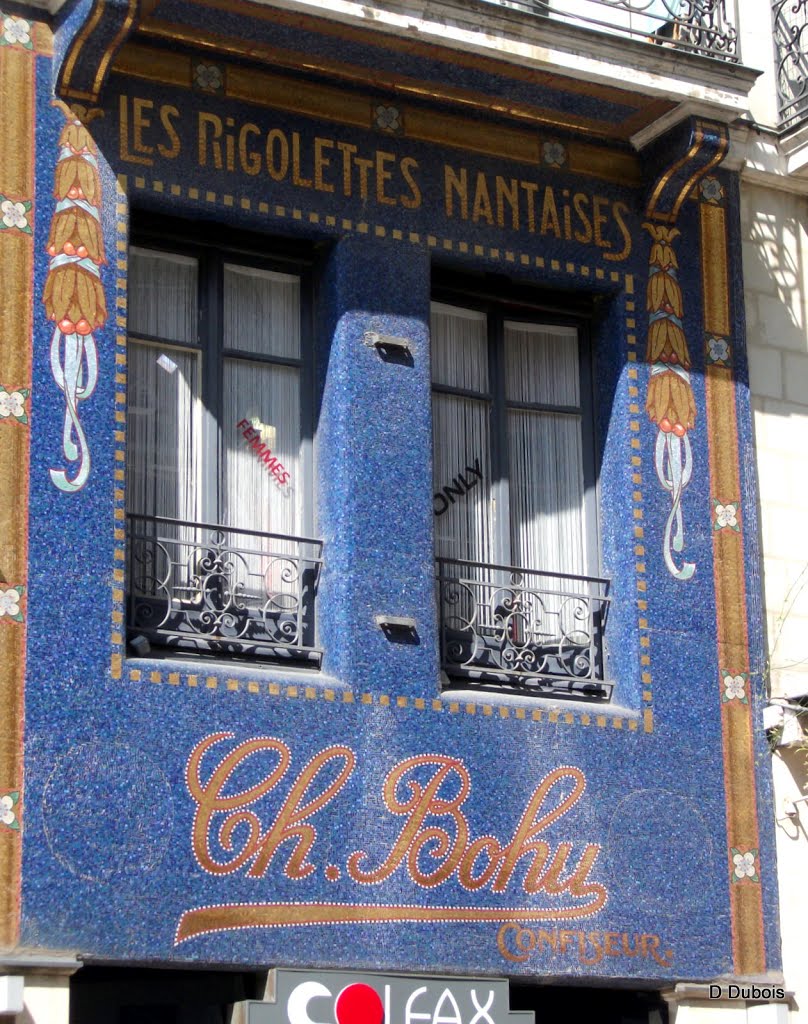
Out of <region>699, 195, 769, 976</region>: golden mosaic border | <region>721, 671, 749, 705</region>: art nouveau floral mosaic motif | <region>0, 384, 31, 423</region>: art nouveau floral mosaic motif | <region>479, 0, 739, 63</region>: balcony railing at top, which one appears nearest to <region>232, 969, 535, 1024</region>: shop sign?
<region>699, 195, 769, 976</region>: golden mosaic border

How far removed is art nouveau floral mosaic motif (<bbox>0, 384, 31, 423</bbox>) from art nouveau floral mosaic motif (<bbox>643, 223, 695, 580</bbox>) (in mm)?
4029

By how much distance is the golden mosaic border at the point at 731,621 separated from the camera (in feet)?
41.5

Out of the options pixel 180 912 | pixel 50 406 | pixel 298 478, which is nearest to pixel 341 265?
pixel 298 478

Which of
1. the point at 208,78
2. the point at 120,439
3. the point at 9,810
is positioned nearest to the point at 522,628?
the point at 120,439

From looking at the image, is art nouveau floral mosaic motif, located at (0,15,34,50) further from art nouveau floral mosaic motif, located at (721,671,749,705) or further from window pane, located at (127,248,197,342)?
art nouveau floral mosaic motif, located at (721,671,749,705)

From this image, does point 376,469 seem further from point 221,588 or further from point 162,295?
point 162,295

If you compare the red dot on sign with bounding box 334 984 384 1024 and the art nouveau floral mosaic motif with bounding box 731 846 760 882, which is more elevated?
the art nouveau floral mosaic motif with bounding box 731 846 760 882

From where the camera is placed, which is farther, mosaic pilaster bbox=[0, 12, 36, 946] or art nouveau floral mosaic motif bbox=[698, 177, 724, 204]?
art nouveau floral mosaic motif bbox=[698, 177, 724, 204]

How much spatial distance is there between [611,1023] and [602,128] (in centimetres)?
548

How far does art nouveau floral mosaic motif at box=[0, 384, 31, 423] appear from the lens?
11344 mm

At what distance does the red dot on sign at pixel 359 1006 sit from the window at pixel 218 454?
75.5 inches

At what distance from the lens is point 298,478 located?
497 inches

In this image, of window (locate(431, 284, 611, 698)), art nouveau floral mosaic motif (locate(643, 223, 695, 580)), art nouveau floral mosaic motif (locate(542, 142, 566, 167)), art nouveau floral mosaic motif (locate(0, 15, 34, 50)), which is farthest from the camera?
art nouveau floral mosaic motif (locate(542, 142, 566, 167))

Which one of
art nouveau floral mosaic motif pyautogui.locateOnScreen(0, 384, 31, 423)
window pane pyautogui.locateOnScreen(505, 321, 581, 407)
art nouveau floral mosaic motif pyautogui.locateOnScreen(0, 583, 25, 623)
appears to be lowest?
art nouveau floral mosaic motif pyautogui.locateOnScreen(0, 583, 25, 623)
